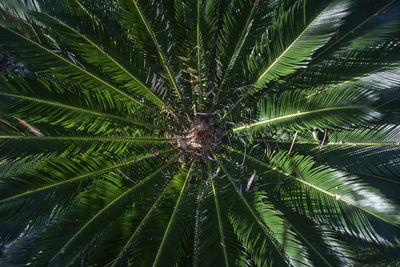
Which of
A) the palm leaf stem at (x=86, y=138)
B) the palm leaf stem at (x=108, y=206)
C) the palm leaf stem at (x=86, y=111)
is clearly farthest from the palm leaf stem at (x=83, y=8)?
the palm leaf stem at (x=108, y=206)

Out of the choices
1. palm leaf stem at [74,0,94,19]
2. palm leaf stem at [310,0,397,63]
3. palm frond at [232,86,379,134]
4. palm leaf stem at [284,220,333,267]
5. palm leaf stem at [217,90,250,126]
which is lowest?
palm leaf stem at [284,220,333,267]

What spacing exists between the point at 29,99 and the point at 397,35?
99.4 inches

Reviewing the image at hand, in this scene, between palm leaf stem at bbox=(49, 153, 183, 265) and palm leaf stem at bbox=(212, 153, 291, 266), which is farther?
palm leaf stem at bbox=(212, 153, 291, 266)

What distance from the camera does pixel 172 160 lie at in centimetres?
251

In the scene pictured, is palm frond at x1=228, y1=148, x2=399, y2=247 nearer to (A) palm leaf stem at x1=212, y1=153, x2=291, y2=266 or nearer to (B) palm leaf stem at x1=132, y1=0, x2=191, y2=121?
(A) palm leaf stem at x1=212, y1=153, x2=291, y2=266

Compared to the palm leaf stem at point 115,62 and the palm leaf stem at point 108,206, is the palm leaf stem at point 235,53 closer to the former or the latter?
the palm leaf stem at point 115,62

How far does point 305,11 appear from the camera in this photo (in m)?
1.83

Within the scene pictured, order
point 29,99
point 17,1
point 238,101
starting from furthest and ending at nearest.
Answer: point 238,101 → point 17,1 → point 29,99

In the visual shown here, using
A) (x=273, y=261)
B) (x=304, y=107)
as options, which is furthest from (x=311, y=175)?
(x=273, y=261)

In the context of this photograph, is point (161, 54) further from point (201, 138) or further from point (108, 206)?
point (108, 206)

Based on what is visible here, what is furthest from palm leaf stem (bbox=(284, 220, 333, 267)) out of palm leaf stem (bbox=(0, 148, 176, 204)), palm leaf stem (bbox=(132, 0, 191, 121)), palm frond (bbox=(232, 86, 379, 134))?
palm leaf stem (bbox=(132, 0, 191, 121))

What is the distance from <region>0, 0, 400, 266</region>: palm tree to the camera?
1.75 metres

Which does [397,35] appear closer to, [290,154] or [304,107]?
[304,107]

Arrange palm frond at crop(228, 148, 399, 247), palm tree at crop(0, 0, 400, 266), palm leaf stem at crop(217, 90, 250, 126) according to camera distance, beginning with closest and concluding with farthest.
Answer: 1. palm frond at crop(228, 148, 399, 247)
2. palm tree at crop(0, 0, 400, 266)
3. palm leaf stem at crop(217, 90, 250, 126)
